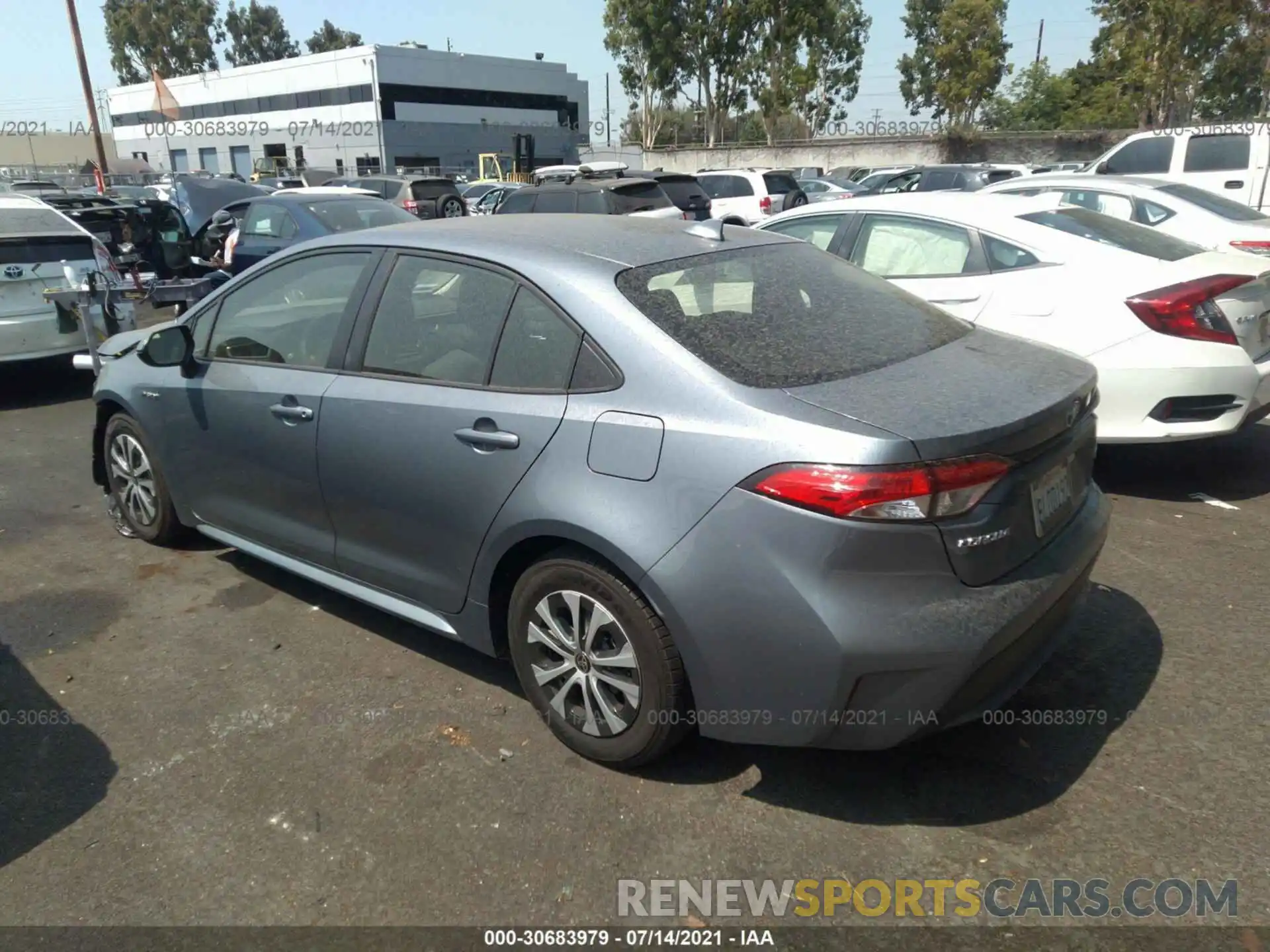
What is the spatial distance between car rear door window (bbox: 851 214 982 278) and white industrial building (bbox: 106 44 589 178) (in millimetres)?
55441

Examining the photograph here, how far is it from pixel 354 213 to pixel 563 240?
26.3 feet

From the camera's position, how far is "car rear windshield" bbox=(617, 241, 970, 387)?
2715mm

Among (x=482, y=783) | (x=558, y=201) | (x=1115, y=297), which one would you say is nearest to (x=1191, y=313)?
(x=1115, y=297)

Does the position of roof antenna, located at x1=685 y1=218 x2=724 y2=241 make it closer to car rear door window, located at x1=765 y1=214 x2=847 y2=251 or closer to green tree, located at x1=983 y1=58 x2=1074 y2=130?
car rear door window, located at x1=765 y1=214 x2=847 y2=251

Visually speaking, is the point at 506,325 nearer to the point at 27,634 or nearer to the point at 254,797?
the point at 254,797

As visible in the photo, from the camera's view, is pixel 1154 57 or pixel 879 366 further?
pixel 1154 57

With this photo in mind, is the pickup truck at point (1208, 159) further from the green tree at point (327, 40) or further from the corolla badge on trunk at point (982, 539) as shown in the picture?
the green tree at point (327, 40)

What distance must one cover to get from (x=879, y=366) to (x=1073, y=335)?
2.78 metres

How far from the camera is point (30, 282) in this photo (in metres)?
7.79

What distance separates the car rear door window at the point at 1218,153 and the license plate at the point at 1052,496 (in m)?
12.6

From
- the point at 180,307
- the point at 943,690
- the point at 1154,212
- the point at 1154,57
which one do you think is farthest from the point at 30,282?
the point at 1154,57

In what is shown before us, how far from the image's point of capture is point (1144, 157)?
43.3 ft

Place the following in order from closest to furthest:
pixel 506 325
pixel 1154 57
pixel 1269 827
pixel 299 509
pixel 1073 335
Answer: pixel 1269 827, pixel 506 325, pixel 299 509, pixel 1073 335, pixel 1154 57

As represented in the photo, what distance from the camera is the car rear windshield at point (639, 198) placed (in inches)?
502
